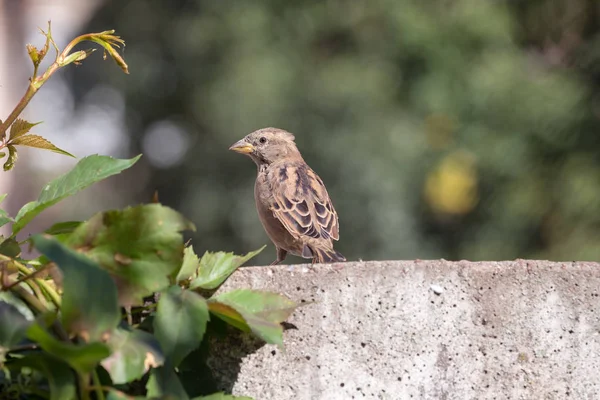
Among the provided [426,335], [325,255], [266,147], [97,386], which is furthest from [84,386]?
[266,147]

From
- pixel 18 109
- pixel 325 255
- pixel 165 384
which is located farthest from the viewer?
pixel 325 255

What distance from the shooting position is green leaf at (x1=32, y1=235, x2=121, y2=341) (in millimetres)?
1364

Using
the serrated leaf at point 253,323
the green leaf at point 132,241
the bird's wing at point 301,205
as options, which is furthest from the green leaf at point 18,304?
the bird's wing at point 301,205

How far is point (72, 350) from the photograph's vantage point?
133 centimetres

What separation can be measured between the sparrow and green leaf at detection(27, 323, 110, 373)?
11.1ft

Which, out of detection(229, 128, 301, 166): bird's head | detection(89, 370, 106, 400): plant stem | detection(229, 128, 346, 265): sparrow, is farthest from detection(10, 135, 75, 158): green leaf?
detection(229, 128, 301, 166): bird's head

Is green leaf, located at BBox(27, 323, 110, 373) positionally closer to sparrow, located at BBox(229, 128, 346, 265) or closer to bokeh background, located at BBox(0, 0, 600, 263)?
sparrow, located at BBox(229, 128, 346, 265)

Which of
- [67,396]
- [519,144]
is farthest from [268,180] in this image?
[519,144]

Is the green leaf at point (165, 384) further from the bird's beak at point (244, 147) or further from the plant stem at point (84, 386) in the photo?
the bird's beak at point (244, 147)

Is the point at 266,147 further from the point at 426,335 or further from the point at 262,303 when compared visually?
the point at 262,303

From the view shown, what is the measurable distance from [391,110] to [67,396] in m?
10.9

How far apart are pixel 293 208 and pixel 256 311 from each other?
3557 mm

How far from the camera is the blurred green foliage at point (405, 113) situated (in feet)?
35.3

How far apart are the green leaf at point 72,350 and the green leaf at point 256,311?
14.0 inches
